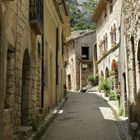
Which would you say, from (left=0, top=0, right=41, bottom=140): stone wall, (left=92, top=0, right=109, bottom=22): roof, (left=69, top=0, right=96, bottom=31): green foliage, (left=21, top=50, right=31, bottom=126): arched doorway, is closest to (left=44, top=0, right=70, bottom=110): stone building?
(left=21, top=50, right=31, bottom=126): arched doorway

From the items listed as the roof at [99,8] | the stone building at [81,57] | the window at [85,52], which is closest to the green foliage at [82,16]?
the window at [85,52]

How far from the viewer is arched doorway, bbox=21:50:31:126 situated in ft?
38.0

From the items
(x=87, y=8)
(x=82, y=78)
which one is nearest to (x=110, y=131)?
(x=82, y=78)

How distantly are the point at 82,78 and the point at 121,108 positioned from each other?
2810 cm

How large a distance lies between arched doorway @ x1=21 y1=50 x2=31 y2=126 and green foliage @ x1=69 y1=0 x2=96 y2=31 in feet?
157

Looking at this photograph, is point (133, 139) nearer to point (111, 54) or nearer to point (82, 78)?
point (111, 54)

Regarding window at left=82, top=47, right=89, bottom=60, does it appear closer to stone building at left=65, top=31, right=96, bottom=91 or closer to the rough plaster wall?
stone building at left=65, top=31, right=96, bottom=91

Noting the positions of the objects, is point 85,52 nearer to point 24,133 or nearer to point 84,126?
point 84,126

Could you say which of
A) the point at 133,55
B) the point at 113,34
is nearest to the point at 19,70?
the point at 133,55

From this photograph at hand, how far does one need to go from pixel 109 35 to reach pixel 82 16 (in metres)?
34.5

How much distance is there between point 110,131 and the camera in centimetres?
1329

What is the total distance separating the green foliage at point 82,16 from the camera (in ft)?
199

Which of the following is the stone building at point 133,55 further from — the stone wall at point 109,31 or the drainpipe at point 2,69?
the stone wall at point 109,31

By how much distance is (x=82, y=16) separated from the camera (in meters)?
64.0
